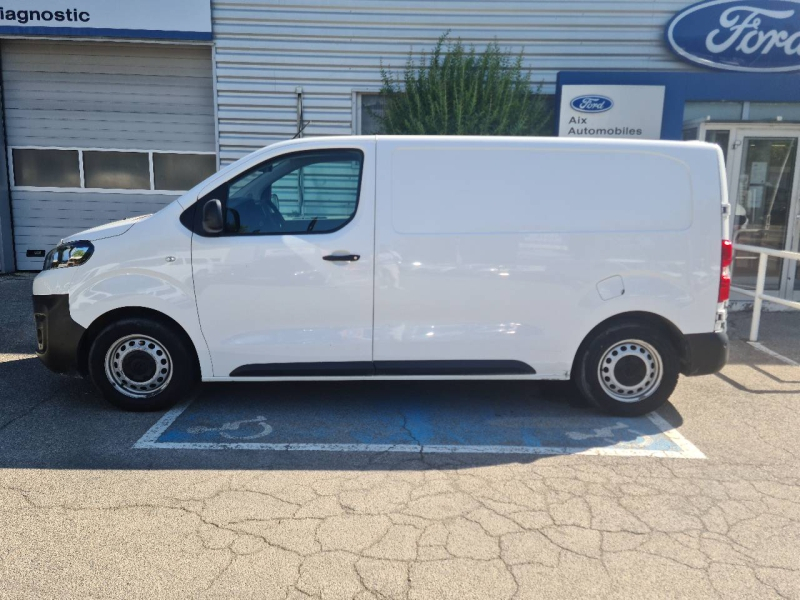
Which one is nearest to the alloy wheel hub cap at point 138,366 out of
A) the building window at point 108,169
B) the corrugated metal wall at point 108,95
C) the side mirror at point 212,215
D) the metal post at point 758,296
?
the side mirror at point 212,215

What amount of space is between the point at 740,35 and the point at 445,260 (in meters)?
7.37

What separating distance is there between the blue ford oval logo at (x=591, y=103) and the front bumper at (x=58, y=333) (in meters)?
7.11

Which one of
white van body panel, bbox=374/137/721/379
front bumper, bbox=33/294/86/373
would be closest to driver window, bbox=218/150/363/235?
white van body panel, bbox=374/137/721/379

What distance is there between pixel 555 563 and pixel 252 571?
1.37m

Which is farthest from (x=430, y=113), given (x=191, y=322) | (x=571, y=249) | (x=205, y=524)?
(x=205, y=524)

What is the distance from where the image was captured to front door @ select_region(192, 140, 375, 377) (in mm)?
4551

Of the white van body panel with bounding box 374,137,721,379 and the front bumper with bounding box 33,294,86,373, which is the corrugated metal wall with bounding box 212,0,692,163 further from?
the front bumper with bounding box 33,294,86,373

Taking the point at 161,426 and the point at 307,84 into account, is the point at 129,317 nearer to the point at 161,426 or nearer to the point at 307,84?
the point at 161,426

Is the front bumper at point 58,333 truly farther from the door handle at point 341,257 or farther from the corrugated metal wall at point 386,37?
the corrugated metal wall at point 386,37

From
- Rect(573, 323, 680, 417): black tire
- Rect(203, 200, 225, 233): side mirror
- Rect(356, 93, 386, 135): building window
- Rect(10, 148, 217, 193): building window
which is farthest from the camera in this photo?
Rect(10, 148, 217, 193): building window

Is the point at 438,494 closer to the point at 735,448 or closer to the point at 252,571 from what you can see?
the point at 252,571

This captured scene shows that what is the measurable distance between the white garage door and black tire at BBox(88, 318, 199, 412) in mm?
6620

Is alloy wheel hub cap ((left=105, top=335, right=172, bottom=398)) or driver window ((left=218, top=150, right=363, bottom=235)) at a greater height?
driver window ((left=218, top=150, right=363, bottom=235))

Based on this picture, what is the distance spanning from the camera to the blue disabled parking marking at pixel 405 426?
429 cm
